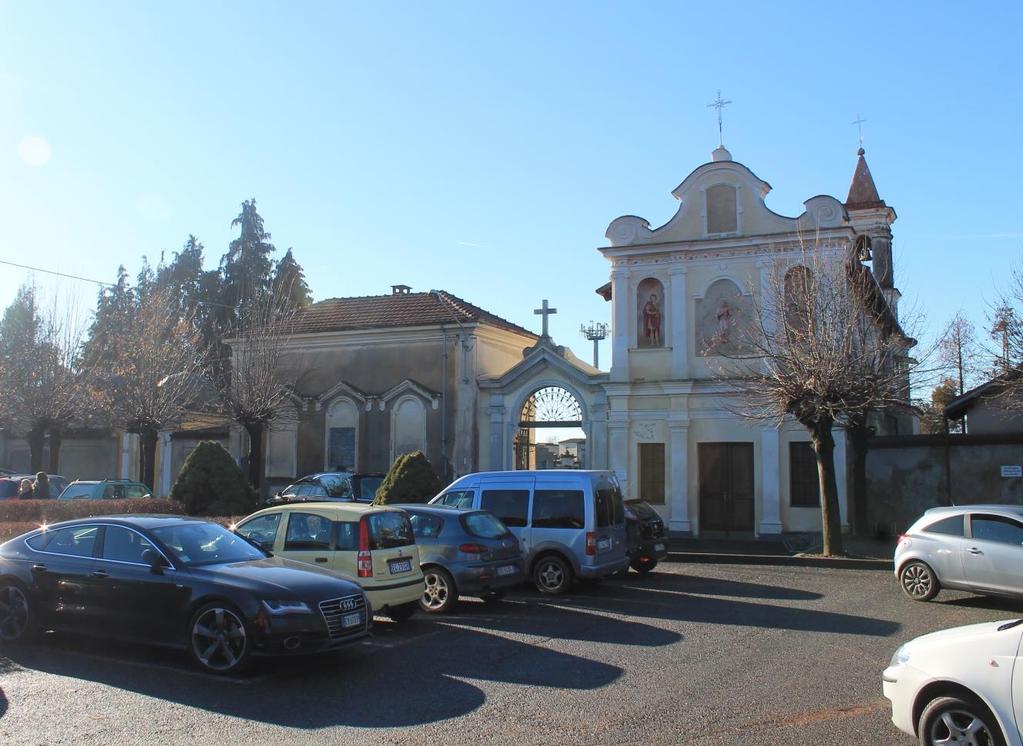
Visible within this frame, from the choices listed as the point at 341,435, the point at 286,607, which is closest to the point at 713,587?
the point at 286,607

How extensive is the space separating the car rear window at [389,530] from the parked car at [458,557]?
923mm

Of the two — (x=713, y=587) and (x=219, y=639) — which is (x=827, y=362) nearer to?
(x=713, y=587)

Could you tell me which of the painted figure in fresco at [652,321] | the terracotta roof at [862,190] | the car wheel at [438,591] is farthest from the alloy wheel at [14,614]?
the terracotta roof at [862,190]

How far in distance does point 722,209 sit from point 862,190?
11749mm

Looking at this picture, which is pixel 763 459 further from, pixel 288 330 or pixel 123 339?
pixel 123 339

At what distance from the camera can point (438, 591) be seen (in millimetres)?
12453

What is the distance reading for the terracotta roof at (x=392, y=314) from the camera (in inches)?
1125

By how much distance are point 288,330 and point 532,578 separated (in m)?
17.8

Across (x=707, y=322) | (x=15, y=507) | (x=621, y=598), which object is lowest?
(x=621, y=598)

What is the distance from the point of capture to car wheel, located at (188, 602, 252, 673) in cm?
840

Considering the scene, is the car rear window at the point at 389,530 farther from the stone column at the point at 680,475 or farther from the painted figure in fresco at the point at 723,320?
the painted figure in fresco at the point at 723,320

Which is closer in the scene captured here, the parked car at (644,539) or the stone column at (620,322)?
the parked car at (644,539)

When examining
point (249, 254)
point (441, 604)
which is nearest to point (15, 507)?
point (441, 604)

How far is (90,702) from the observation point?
7.59 meters
